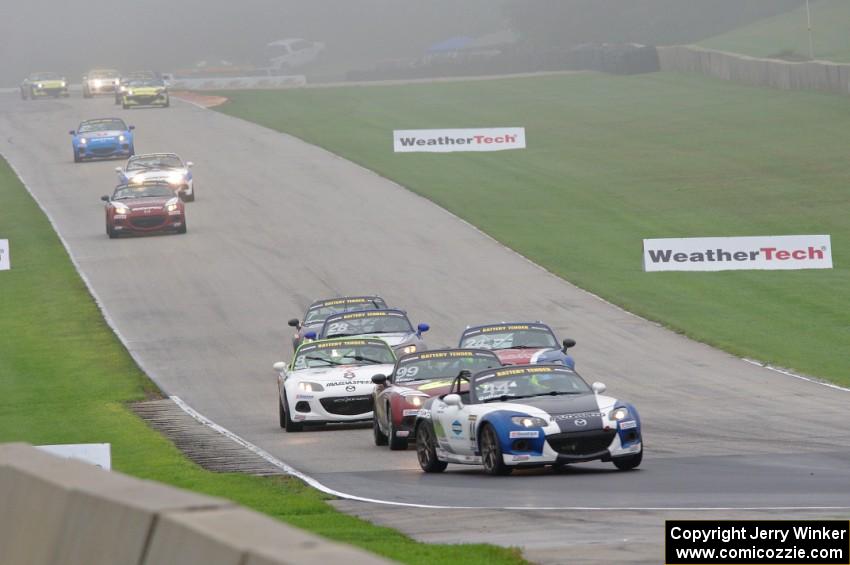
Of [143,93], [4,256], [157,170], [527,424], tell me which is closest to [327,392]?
[527,424]

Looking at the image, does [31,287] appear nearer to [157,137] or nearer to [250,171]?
[250,171]

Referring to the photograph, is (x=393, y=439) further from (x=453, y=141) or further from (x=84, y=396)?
(x=453, y=141)

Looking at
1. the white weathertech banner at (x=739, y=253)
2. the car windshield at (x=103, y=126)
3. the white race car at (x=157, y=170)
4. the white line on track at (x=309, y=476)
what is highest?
the car windshield at (x=103, y=126)

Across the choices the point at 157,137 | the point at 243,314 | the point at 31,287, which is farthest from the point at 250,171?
the point at 243,314

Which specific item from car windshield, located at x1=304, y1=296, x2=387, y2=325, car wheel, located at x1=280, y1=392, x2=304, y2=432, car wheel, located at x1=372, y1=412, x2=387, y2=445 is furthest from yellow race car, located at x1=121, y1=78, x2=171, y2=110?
car wheel, located at x1=372, y1=412, x2=387, y2=445

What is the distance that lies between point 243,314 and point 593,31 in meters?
78.6

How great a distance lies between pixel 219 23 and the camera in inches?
5413

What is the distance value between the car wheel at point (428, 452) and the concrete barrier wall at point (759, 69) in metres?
51.1

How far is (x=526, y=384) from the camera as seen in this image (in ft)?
53.9

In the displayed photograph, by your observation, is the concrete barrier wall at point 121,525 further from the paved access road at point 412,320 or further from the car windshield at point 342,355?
the car windshield at point 342,355

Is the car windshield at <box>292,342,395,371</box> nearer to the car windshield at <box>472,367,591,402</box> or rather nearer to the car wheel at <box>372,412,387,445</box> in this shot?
the car wheel at <box>372,412,387,445</box>

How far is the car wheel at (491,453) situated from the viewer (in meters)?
15.4

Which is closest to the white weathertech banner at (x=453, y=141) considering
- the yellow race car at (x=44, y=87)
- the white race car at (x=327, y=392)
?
the yellow race car at (x=44, y=87)

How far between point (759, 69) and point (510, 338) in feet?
173
